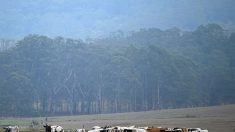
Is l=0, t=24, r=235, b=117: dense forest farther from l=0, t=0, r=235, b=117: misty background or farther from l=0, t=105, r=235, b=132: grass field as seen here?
l=0, t=105, r=235, b=132: grass field

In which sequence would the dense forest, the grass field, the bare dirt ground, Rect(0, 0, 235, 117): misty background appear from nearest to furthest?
1. the bare dirt ground
2. the grass field
3. Rect(0, 0, 235, 117): misty background
4. the dense forest

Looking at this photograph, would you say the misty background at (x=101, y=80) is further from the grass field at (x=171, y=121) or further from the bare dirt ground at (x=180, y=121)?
the bare dirt ground at (x=180, y=121)

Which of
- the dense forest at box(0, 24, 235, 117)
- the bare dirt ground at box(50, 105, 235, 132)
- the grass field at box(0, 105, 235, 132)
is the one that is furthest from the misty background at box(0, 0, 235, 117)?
the bare dirt ground at box(50, 105, 235, 132)

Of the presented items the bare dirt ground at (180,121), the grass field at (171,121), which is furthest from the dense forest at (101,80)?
the bare dirt ground at (180,121)

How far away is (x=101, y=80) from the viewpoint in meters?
95.2

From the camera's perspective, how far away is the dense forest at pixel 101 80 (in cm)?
8838

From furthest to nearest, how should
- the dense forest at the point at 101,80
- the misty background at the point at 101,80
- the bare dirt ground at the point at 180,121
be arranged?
the dense forest at the point at 101,80 → the misty background at the point at 101,80 → the bare dirt ground at the point at 180,121

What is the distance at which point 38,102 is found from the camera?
90.3 m

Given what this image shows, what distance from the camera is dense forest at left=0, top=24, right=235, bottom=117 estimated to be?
88.4 m

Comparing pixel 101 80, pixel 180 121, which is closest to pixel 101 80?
pixel 101 80

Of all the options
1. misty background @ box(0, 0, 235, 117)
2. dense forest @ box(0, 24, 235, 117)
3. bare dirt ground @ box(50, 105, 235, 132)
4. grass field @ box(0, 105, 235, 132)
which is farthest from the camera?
dense forest @ box(0, 24, 235, 117)

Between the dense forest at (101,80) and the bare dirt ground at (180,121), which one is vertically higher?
the dense forest at (101,80)

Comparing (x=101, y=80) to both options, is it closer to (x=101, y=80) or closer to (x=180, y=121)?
(x=101, y=80)

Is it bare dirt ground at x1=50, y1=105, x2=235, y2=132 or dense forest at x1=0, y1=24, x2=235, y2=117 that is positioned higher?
dense forest at x1=0, y1=24, x2=235, y2=117
